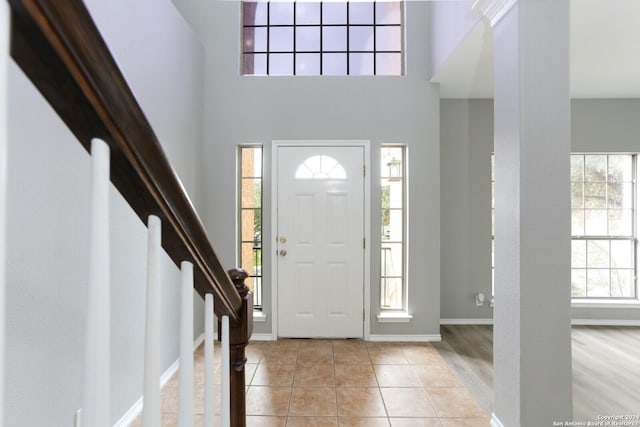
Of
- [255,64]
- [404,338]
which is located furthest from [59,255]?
[404,338]

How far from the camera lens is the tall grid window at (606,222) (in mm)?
4195

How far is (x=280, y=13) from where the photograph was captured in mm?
3855

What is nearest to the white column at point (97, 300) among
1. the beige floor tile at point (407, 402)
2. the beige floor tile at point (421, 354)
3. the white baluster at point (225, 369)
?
the white baluster at point (225, 369)

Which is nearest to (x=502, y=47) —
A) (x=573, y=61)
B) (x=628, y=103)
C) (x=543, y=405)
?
(x=573, y=61)

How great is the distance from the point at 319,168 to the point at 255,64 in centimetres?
131

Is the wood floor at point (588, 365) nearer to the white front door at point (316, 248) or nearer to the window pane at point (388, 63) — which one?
the white front door at point (316, 248)

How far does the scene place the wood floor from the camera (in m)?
2.50

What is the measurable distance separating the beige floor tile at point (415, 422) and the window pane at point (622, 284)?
10.8 ft

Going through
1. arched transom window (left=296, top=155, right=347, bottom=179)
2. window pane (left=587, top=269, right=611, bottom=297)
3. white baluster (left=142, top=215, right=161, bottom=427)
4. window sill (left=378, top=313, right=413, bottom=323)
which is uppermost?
arched transom window (left=296, top=155, right=347, bottom=179)

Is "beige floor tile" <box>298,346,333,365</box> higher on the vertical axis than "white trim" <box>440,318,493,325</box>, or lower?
lower

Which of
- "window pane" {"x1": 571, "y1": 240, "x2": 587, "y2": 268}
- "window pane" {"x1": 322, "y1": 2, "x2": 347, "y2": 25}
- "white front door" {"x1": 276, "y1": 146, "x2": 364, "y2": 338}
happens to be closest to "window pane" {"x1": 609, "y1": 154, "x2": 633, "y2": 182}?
"window pane" {"x1": 571, "y1": 240, "x2": 587, "y2": 268}

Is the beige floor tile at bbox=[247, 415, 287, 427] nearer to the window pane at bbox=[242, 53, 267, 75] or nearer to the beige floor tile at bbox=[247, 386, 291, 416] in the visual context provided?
the beige floor tile at bbox=[247, 386, 291, 416]

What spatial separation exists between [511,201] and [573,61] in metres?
2.16

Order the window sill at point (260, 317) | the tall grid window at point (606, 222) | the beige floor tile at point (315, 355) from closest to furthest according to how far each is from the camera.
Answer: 1. the beige floor tile at point (315, 355)
2. the window sill at point (260, 317)
3. the tall grid window at point (606, 222)
